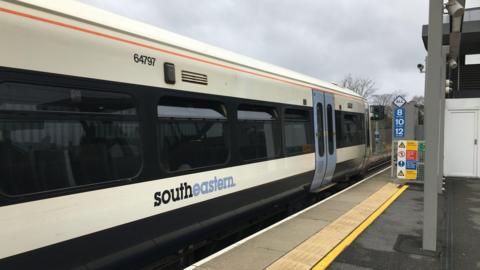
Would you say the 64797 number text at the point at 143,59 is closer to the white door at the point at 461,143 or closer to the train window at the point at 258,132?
the train window at the point at 258,132

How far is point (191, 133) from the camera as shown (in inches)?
186

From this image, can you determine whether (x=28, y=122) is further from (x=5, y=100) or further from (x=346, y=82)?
(x=346, y=82)

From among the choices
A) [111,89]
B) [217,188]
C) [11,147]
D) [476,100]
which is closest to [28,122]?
[11,147]

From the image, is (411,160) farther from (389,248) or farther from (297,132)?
(389,248)

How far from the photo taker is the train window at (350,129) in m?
9.95

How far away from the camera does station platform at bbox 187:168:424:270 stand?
Result: 447cm

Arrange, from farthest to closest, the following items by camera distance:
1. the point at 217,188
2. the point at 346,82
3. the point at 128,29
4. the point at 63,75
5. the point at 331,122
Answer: the point at 346,82
the point at 331,122
the point at 217,188
the point at 128,29
the point at 63,75

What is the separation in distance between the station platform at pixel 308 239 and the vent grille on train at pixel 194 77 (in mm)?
2014

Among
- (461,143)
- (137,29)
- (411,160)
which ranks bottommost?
(411,160)

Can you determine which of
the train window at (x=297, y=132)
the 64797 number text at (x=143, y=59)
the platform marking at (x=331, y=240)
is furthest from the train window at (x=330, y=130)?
the 64797 number text at (x=143, y=59)

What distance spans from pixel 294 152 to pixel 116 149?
164 inches

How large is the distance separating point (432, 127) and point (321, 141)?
3641mm

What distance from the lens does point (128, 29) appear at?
3904 mm

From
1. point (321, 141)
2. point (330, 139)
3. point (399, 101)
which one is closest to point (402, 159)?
point (399, 101)
